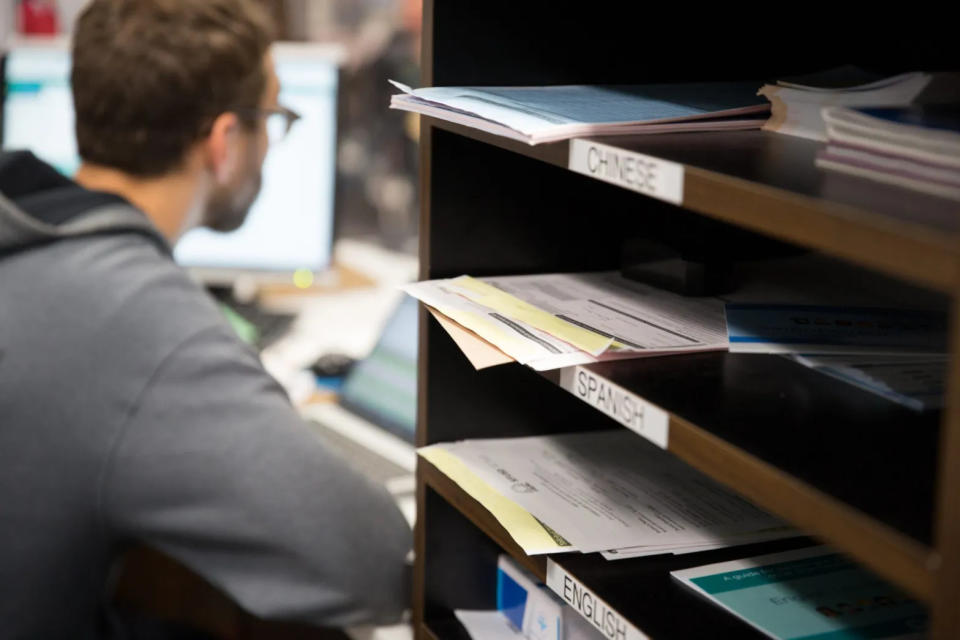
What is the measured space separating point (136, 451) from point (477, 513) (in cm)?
40

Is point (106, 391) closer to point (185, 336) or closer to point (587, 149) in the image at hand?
point (185, 336)

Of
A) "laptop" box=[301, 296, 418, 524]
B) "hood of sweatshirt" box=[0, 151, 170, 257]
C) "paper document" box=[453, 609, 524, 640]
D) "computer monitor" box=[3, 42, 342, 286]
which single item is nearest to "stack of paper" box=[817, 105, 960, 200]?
"paper document" box=[453, 609, 524, 640]

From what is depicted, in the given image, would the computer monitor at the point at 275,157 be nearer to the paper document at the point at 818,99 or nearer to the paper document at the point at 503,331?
the paper document at the point at 503,331

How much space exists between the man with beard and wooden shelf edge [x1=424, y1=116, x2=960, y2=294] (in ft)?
2.21

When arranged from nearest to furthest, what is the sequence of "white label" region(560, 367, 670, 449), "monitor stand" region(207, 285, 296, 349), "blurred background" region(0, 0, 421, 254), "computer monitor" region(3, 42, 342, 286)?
"white label" region(560, 367, 670, 449)
"monitor stand" region(207, 285, 296, 349)
"computer monitor" region(3, 42, 342, 286)
"blurred background" region(0, 0, 421, 254)

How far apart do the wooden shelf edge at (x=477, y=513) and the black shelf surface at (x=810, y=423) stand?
0.68ft

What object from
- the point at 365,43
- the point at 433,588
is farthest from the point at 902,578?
the point at 365,43

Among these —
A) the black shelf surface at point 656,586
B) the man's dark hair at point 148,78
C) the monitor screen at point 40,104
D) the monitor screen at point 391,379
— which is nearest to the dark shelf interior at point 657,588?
the black shelf surface at point 656,586

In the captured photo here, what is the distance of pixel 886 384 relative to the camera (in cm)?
76

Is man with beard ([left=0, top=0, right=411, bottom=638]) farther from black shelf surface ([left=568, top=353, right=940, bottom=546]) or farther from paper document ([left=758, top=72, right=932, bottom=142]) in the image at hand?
paper document ([left=758, top=72, right=932, bottom=142])

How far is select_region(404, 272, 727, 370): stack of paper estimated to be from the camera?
0.85 meters

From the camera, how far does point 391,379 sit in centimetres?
186

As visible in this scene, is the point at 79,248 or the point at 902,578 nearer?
the point at 902,578

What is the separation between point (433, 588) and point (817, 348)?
0.53 metres
